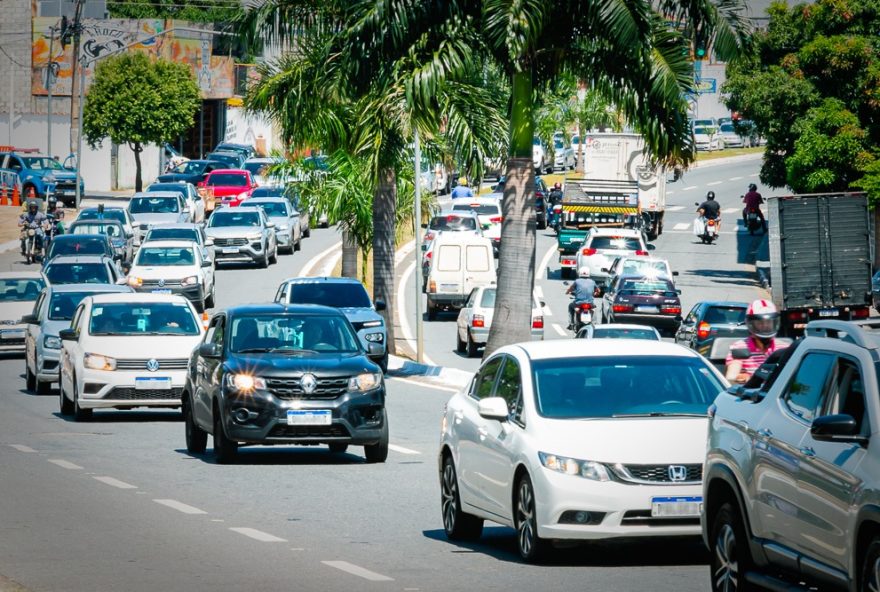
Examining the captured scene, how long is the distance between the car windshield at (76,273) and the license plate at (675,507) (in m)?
28.3

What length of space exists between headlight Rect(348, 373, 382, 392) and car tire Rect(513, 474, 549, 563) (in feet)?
21.6

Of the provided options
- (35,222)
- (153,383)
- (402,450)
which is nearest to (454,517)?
(402,450)

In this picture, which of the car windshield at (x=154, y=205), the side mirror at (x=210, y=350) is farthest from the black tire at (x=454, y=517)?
the car windshield at (x=154, y=205)

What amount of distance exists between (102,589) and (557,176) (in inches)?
3392

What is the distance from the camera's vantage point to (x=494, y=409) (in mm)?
12352

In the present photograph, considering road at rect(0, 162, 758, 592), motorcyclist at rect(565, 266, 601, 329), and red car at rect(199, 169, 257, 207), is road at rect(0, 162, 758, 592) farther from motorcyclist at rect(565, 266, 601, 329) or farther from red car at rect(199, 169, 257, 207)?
red car at rect(199, 169, 257, 207)

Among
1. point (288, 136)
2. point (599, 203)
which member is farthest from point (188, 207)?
point (288, 136)

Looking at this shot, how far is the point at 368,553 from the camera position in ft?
42.2

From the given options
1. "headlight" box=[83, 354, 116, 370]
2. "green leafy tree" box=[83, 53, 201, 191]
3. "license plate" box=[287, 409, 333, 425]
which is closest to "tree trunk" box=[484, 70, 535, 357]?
"headlight" box=[83, 354, 116, 370]

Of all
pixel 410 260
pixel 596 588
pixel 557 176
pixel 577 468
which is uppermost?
pixel 557 176

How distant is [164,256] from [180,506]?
29626 millimetres

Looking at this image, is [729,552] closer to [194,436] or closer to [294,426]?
[294,426]

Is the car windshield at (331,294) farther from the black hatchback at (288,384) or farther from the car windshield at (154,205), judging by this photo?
the car windshield at (154,205)

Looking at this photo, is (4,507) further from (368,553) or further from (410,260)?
(410,260)
